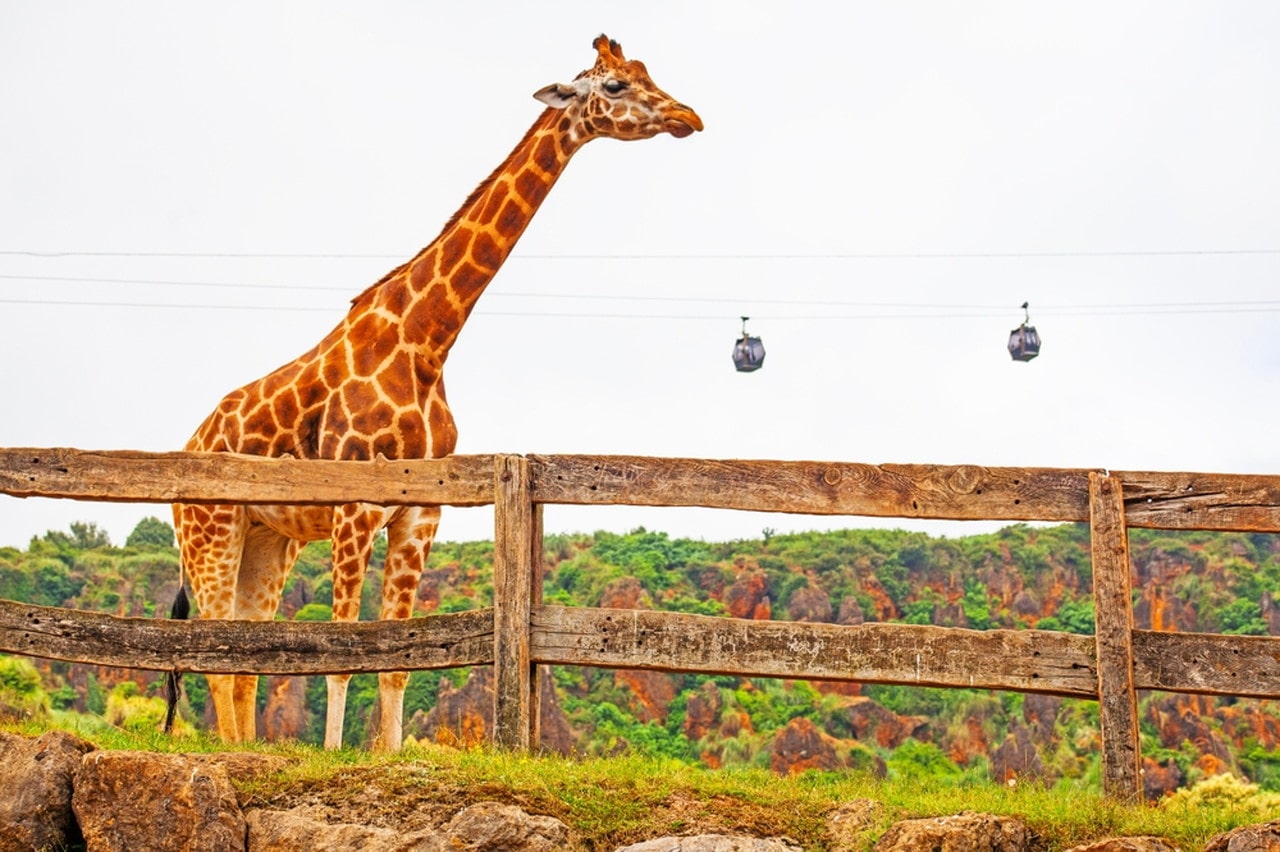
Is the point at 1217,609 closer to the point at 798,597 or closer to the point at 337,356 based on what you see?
the point at 798,597

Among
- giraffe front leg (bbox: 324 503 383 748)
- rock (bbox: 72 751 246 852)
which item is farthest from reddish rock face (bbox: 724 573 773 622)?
rock (bbox: 72 751 246 852)

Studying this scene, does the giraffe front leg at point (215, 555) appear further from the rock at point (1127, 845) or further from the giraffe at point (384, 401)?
the rock at point (1127, 845)

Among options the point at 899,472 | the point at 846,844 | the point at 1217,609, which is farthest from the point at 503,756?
the point at 1217,609

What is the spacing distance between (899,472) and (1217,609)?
31.3 meters

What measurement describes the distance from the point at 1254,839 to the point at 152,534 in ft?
130

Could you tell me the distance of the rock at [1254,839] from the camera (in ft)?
20.3

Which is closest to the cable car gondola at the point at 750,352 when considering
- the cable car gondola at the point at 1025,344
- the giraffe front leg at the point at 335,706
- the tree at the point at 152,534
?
the cable car gondola at the point at 1025,344

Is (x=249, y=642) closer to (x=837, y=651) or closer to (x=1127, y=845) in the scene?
(x=837, y=651)

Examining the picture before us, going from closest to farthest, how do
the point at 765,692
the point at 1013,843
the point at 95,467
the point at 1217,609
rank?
the point at 1013,843 < the point at 95,467 < the point at 765,692 < the point at 1217,609

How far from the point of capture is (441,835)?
6805 millimetres

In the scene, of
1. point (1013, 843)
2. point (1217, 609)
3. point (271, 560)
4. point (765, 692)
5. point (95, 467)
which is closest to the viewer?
point (1013, 843)

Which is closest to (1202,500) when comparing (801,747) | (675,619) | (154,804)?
(675,619)

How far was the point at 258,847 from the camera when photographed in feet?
22.6

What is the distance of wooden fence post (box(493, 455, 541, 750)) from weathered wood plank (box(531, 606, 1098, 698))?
21cm
